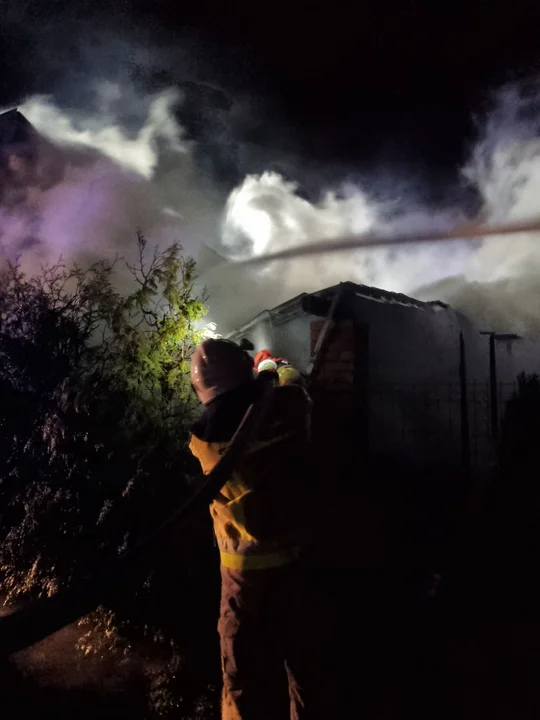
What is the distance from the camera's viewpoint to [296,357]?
5.73 metres

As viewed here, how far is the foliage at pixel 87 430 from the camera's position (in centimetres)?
384

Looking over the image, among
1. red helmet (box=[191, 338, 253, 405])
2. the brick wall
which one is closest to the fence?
the brick wall

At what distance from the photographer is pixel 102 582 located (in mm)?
1569

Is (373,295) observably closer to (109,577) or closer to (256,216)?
(109,577)

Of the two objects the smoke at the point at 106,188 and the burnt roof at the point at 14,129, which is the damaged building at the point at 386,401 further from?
the burnt roof at the point at 14,129

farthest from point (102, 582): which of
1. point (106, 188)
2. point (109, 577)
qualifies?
point (106, 188)

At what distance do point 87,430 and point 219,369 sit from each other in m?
2.17

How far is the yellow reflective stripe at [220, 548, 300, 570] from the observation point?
2328mm

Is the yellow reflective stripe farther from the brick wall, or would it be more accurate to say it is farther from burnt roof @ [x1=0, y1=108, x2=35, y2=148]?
burnt roof @ [x1=0, y1=108, x2=35, y2=148]

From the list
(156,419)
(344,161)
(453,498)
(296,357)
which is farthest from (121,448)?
(344,161)

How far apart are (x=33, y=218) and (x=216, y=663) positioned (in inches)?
380

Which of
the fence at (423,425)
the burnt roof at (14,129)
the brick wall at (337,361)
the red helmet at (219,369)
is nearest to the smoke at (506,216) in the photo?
the fence at (423,425)

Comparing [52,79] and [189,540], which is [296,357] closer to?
[189,540]

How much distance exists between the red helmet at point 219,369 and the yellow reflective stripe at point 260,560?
2.75 feet
